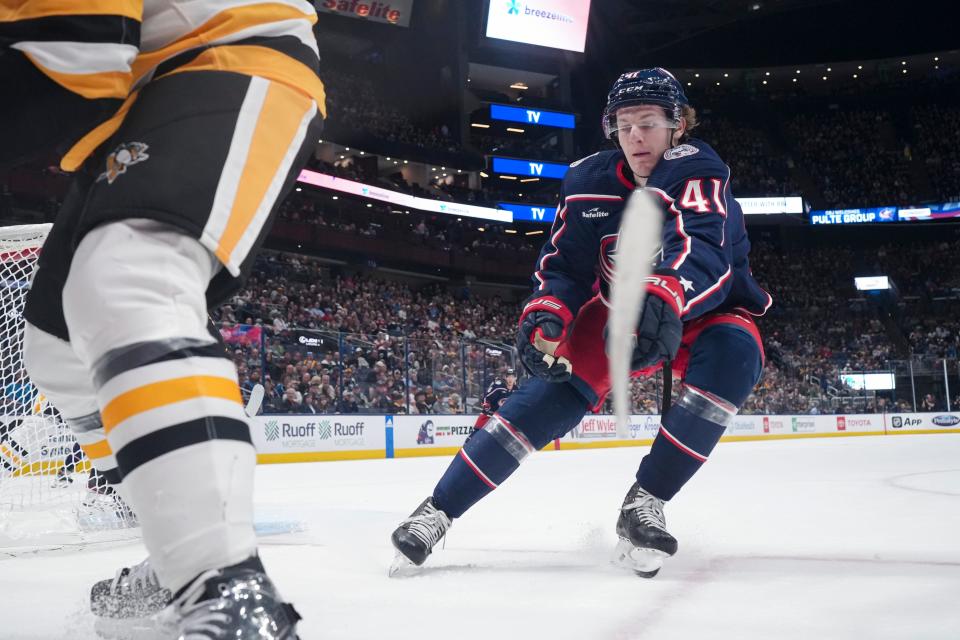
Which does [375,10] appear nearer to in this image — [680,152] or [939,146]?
[939,146]

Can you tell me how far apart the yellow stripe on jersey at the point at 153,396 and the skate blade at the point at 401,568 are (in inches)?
40.8

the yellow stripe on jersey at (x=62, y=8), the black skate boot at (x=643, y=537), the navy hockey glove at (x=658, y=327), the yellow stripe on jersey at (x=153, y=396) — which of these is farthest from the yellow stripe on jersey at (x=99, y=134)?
the black skate boot at (x=643, y=537)

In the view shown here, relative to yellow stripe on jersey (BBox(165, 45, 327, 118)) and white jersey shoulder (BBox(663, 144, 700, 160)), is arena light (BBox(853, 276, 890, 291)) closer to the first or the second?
white jersey shoulder (BBox(663, 144, 700, 160))

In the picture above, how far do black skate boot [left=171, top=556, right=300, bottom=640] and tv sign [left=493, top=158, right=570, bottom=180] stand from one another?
22.9m

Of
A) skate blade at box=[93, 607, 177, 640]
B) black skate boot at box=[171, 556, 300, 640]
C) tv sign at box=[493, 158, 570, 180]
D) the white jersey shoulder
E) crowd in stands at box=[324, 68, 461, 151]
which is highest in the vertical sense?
crowd in stands at box=[324, 68, 461, 151]

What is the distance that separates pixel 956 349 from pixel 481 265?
11989mm

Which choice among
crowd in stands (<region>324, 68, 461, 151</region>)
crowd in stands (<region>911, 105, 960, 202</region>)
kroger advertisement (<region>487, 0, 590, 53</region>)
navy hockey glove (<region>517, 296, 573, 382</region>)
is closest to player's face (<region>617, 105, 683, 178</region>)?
navy hockey glove (<region>517, 296, 573, 382</region>)

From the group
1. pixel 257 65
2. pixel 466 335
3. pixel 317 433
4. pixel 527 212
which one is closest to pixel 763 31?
pixel 527 212

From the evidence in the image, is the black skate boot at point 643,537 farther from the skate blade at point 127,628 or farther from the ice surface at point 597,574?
the skate blade at point 127,628

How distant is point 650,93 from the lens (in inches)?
77.5

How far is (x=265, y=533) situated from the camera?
236cm

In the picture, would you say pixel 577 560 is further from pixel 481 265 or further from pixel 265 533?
pixel 481 265

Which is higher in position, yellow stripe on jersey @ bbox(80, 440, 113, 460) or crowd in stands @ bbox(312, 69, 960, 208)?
crowd in stands @ bbox(312, 69, 960, 208)

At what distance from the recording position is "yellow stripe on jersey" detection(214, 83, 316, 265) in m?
0.82
